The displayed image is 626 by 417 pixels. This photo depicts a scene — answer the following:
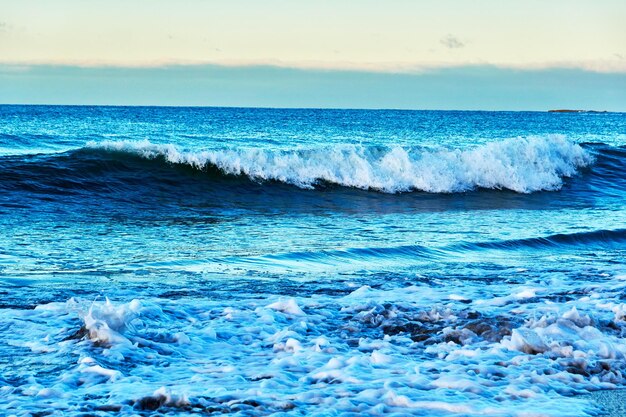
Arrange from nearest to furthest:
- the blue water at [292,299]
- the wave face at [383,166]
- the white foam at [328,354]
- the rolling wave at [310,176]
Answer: the white foam at [328,354] → the blue water at [292,299] → the rolling wave at [310,176] → the wave face at [383,166]

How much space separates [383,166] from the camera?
63.2 feet

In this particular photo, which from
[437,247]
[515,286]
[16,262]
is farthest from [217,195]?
[515,286]

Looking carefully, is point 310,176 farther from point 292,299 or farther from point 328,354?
point 328,354

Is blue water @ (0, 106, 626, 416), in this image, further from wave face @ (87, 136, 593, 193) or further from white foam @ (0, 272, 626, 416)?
wave face @ (87, 136, 593, 193)

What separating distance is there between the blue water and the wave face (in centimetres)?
122

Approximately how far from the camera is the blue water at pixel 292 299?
174 inches

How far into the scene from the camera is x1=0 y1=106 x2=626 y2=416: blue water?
443cm

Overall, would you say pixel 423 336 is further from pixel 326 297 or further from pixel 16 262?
pixel 16 262

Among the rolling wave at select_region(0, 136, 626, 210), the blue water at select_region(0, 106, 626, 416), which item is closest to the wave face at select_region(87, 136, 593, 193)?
the rolling wave at select_region(0, 136, 626, 210)

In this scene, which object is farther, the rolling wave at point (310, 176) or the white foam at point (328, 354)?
the rolling wave at point (310, 176)

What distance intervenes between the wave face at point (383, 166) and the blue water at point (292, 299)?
122 cm

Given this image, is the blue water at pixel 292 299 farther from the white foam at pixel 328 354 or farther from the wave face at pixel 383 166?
the wave face at pixel 383 166

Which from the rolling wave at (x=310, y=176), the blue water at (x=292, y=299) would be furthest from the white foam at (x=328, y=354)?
the rolling wave at (x=310, y=176)

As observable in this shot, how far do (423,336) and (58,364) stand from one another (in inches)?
96.0
